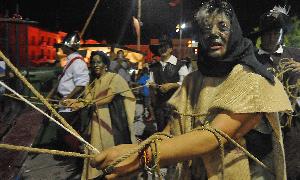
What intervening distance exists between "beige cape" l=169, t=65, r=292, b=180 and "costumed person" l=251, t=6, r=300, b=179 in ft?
6.10

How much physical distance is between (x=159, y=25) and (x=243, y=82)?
151ft

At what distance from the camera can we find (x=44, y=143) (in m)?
7.01

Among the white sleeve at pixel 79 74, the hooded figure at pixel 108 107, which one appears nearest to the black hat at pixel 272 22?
the hooded figure at pixel 108 107

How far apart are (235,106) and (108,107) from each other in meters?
3.92

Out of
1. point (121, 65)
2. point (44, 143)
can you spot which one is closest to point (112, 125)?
point (44, 143)

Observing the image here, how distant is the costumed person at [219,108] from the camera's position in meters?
1.56

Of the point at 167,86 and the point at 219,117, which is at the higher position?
the point at 219,117

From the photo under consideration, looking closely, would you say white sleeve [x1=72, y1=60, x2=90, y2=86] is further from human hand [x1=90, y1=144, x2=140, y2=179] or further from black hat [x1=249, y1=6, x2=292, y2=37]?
human hand [x1=90, y1=144, x2=140, y2=179]

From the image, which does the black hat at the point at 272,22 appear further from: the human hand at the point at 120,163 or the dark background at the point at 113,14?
the dark background at the point at 113,14

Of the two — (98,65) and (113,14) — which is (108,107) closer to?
(98,65)

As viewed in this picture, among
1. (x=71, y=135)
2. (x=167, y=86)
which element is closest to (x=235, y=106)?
(x=167, y=86)

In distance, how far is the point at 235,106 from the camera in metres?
1.67

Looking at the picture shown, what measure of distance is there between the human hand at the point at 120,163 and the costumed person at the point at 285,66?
2.56 meters

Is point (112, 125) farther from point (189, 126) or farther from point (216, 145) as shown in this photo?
point (216, 145)
